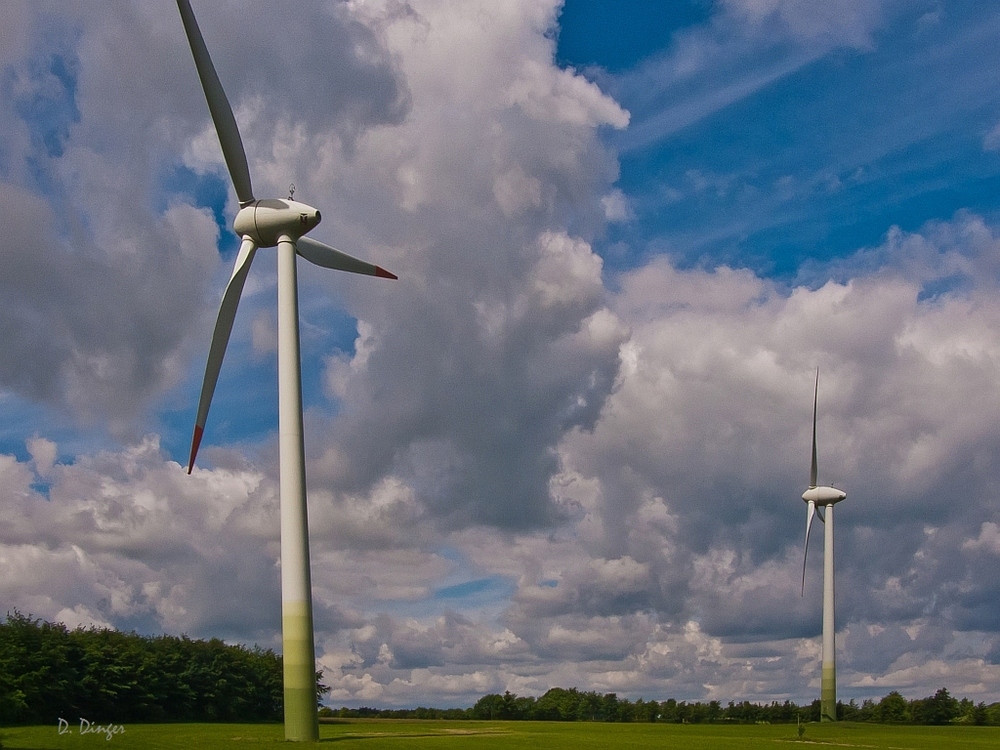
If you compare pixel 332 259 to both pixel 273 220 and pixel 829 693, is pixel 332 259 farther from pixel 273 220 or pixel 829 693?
pixel 829 693

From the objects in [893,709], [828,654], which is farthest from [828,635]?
[893,709]

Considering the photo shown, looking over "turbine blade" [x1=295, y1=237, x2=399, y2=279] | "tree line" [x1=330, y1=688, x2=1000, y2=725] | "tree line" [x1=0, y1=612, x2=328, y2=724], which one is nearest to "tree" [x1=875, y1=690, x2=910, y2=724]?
"tree line" [x1=330, y1=688, x2=1000, y2=725]

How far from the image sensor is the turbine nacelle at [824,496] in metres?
134

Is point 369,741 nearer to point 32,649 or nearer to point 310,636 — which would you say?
point 310,636

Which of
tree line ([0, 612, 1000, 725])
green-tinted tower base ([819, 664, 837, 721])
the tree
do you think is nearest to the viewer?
tree line ([0, 612, 1000, 725])

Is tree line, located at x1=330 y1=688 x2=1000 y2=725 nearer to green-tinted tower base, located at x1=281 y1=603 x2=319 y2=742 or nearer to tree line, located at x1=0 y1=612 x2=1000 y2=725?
tree line, located at x1=0 y1=612 x2=1000 y2=725

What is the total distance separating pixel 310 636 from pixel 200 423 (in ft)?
45.2

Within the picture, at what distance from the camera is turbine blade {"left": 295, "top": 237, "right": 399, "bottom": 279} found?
6575cm

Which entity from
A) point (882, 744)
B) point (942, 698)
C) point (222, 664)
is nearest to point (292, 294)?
point (882, 744)

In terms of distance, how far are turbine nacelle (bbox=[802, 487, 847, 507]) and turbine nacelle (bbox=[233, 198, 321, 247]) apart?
92337 millimetres

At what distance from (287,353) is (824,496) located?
94.7 meters

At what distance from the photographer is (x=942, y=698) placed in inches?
7244

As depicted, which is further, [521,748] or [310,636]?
[521,748]

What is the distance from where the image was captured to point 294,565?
54.5 metres
